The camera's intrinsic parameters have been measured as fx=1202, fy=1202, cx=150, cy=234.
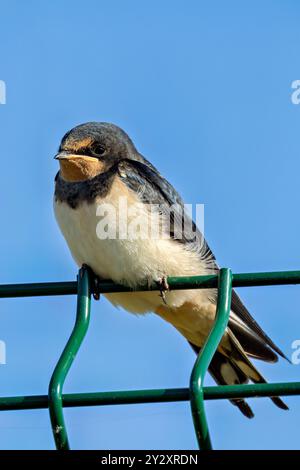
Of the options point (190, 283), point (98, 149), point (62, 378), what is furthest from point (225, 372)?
point (62, 378)

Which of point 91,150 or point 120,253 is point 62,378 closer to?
point 120,253

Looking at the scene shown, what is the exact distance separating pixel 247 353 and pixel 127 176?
911 mm

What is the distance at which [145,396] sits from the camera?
2961 mm

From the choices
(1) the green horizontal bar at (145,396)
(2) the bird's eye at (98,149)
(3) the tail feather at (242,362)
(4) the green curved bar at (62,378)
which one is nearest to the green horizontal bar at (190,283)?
(4) the green curved bar at (62,378)

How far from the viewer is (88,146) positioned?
17.4 feet

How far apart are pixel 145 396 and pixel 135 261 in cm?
188

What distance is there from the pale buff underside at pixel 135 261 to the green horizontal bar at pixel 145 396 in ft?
5.69

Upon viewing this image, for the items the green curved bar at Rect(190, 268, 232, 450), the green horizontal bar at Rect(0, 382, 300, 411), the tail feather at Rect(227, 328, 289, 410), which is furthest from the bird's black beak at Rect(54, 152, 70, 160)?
the green horizontal bar at Rect(0, 382, 300, 411)

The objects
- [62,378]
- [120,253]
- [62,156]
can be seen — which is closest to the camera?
[62,378]

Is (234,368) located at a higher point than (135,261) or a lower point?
lower

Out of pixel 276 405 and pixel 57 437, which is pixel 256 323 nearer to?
pixel 276 405

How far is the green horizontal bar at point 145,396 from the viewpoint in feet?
9.56
